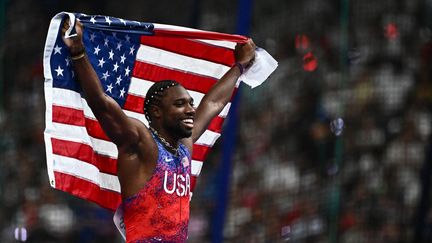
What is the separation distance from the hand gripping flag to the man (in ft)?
0.92

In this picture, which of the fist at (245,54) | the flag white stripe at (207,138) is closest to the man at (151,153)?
the flag white stripe at (207,138)

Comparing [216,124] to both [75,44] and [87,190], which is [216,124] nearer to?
[87,190]

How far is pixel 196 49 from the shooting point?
7582 millimetres

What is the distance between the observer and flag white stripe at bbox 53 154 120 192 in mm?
6707

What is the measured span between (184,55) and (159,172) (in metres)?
1.32

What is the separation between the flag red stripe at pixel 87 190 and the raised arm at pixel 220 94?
0.59m

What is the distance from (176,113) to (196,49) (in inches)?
45.1

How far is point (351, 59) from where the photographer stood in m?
9.95

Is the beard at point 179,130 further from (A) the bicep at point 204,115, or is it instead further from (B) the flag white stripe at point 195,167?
(B) the flag white stripe at point 195,167

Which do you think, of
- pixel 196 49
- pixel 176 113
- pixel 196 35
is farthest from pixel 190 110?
pixel 196 49

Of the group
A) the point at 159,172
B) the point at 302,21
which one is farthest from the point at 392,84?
the point at 159,172

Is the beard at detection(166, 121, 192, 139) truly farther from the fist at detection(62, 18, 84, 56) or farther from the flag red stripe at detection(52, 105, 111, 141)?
the fist at detection(62, 18, 84, 56)

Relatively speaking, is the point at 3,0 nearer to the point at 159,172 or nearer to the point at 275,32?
the point at 275,32

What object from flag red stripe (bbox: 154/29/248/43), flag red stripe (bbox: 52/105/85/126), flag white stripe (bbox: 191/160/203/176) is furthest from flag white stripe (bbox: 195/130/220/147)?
flag red stripe (bbox: 52/105/85/126)
